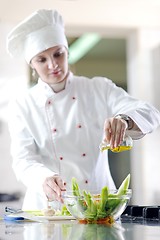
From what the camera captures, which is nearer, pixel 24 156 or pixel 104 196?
pixel 104 196

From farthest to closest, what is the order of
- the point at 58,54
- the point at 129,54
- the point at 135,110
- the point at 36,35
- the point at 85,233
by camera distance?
1. the point at 129,54
2. the point at 36,35
3. the point at 58,54
4. the point at 135,110
5. the point at 85,233

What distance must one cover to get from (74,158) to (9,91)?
8.10 ft

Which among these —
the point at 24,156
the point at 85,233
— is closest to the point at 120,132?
the point at 85,233

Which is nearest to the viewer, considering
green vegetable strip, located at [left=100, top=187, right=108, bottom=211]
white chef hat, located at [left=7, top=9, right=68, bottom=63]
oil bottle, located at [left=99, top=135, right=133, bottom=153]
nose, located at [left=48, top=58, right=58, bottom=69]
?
green vegetable strip, located at [left=100, top=187, right=108, bottom=211]

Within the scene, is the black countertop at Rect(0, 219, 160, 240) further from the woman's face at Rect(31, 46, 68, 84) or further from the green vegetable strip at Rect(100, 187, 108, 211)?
the woman's face at Rect(31, 46, 68, 84)

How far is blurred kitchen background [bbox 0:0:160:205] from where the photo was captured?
15.2ft

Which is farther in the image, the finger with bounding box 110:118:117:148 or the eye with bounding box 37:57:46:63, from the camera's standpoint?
the eye with bounding box 37:57:46:63

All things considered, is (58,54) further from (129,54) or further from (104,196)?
(129,54)

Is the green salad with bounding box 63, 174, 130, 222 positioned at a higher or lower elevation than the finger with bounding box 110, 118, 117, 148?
lower

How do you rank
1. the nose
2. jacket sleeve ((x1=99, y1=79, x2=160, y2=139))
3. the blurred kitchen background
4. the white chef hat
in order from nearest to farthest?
1. jacket sleeve ((x1=99, y1=79, x2=160, y2=139))
2. the nose
3. the white chef hat
4. the blurred kitchen background

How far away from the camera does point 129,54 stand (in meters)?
5.16

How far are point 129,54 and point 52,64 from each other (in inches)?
115

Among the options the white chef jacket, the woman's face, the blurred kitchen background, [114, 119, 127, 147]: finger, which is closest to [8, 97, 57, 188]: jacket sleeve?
the white chef jacket

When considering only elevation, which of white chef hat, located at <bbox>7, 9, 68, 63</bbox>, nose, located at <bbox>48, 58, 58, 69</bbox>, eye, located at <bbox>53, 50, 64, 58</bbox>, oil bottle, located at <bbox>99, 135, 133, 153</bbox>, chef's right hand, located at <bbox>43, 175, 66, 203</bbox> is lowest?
chef's right hand, located at <bbox>43, 175, 66, 203</bbox>
